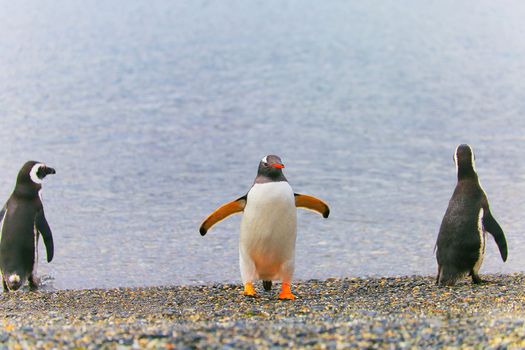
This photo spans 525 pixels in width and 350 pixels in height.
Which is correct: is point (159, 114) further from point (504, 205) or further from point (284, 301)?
point (284, 301)

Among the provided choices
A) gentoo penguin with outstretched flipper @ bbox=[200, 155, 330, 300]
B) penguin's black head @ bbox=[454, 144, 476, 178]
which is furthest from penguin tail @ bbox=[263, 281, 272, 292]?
penguin's black head @ bbox=[454, 144, 476, 178]

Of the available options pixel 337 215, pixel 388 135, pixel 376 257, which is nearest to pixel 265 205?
pixel 376 257

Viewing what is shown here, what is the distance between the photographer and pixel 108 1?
46719 millimetres

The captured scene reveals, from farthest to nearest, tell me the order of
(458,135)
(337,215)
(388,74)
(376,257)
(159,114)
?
1. (388,74)
2. (159,114)
3. (458,135)
4. (337,215)
5. (376,257)

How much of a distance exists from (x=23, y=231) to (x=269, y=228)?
239cm

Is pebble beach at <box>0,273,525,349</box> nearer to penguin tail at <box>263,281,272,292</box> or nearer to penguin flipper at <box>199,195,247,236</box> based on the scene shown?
penguin tail at <box>263,281,272,292</box>

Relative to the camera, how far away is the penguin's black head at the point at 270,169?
698 cm

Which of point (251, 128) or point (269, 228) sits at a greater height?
point (251, 128)

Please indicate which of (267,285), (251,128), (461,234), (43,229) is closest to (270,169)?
(267,285)

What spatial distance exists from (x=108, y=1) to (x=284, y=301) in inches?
1629

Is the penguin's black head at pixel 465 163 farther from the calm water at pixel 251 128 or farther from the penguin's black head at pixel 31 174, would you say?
the penguin's black head at pixel 31 174

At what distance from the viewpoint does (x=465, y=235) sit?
7.59 metres

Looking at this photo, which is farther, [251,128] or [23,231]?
[251,128]

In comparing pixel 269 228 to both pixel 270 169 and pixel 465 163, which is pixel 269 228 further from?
pixel 465 163
